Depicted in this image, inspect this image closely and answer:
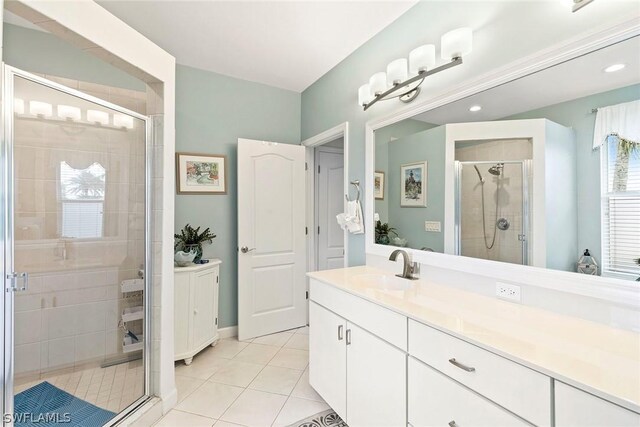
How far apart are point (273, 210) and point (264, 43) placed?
5.01 ft

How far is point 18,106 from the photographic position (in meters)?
1.43

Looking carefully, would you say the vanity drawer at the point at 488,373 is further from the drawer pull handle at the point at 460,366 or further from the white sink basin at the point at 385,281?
the white sink basin at the point at 385,281

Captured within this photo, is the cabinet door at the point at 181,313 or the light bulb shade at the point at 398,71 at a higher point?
the light bulb shade at the point at 398,71

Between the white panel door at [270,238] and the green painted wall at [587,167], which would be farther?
the white panel door at [270,238]

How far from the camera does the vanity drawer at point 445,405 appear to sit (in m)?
0.91

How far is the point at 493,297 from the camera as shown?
1.44m

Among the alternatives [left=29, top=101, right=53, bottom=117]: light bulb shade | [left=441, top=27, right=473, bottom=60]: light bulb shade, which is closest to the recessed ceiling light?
[left=441, top=27, right=473, bottom=60]: light bulb shade

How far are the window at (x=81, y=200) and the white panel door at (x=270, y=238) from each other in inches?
47.3

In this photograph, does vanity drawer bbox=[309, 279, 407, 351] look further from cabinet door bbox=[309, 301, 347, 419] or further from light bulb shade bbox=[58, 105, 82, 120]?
light bulb shade bbox=[58, 105, 82, 120]

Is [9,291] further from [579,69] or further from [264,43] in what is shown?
[579,69]

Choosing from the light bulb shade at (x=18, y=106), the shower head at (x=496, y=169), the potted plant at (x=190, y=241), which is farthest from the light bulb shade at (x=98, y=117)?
the shower head at (x=496, y=169)

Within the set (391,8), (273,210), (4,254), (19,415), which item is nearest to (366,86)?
(391,8)

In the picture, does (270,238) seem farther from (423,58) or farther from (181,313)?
(423,58)

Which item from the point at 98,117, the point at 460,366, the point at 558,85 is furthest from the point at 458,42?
the point at 98,117
